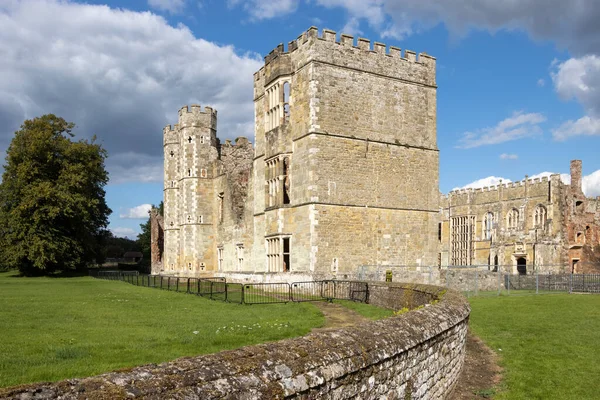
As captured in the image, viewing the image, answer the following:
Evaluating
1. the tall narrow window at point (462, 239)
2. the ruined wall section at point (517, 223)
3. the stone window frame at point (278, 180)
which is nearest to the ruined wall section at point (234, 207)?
the stone window frame at point (278, 180)

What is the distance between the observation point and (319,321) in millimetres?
13875

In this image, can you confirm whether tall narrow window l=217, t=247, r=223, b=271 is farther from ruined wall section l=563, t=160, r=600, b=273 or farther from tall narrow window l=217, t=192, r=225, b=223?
ruined wall section l=563, t=160, r=600, b=273

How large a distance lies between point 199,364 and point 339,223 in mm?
20488

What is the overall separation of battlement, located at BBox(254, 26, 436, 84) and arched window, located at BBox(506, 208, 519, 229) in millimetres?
22854

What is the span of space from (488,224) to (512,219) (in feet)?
7.87

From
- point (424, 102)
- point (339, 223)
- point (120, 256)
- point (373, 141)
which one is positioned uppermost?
point (424, 102)

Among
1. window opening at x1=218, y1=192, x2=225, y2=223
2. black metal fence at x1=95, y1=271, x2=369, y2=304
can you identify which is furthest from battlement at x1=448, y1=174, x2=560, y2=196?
black metal fence at x1=95, y1=271, x2=369, y2=304

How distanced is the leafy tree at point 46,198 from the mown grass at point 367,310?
27.4 metres

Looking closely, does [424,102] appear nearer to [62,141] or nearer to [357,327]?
[357,327]

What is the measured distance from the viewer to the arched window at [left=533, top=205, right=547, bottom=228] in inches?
1676

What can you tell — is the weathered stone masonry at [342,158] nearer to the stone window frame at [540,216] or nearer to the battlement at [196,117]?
the battlement at [196,117]

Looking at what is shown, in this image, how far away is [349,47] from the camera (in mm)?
24859

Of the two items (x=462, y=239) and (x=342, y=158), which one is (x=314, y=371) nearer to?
(x=342, y=158)

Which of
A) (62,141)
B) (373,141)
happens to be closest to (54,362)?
(373,141)
